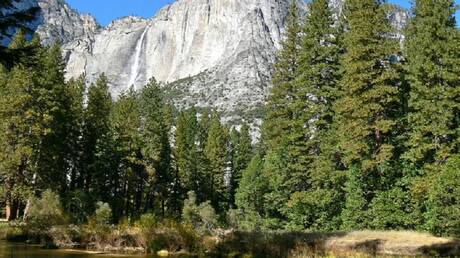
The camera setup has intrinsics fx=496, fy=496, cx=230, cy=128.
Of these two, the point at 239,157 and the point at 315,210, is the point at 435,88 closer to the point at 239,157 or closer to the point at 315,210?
the point at 315,210

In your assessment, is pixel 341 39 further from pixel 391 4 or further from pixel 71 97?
pixel 71 97

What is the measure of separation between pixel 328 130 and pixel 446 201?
10.3 m

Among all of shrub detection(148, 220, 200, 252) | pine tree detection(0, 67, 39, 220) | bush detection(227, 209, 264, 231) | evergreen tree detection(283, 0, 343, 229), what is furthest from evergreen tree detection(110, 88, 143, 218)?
shrub detection(148, 220, 200, 252)

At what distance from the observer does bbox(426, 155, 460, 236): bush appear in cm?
2398

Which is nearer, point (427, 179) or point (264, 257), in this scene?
point (264, 257)

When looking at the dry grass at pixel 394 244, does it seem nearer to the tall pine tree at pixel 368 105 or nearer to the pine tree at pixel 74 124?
the tall pine tree at pixel 368 105

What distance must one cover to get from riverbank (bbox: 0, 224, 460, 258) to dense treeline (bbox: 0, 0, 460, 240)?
312 cm

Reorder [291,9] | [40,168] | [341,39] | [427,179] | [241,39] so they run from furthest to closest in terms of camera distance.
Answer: [241,39]
[291,9]
[40,168]
[341,39]
[427,179]

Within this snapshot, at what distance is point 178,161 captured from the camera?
65.3 metres

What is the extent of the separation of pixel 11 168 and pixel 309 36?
23513mm

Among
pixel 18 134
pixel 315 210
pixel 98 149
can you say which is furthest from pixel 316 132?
pixel 98 149

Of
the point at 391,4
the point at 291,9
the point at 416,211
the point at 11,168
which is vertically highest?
the point at 291,9

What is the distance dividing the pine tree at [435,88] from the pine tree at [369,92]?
1.29m

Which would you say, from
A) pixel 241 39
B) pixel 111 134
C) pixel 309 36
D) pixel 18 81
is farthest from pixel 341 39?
pixel 241 39
